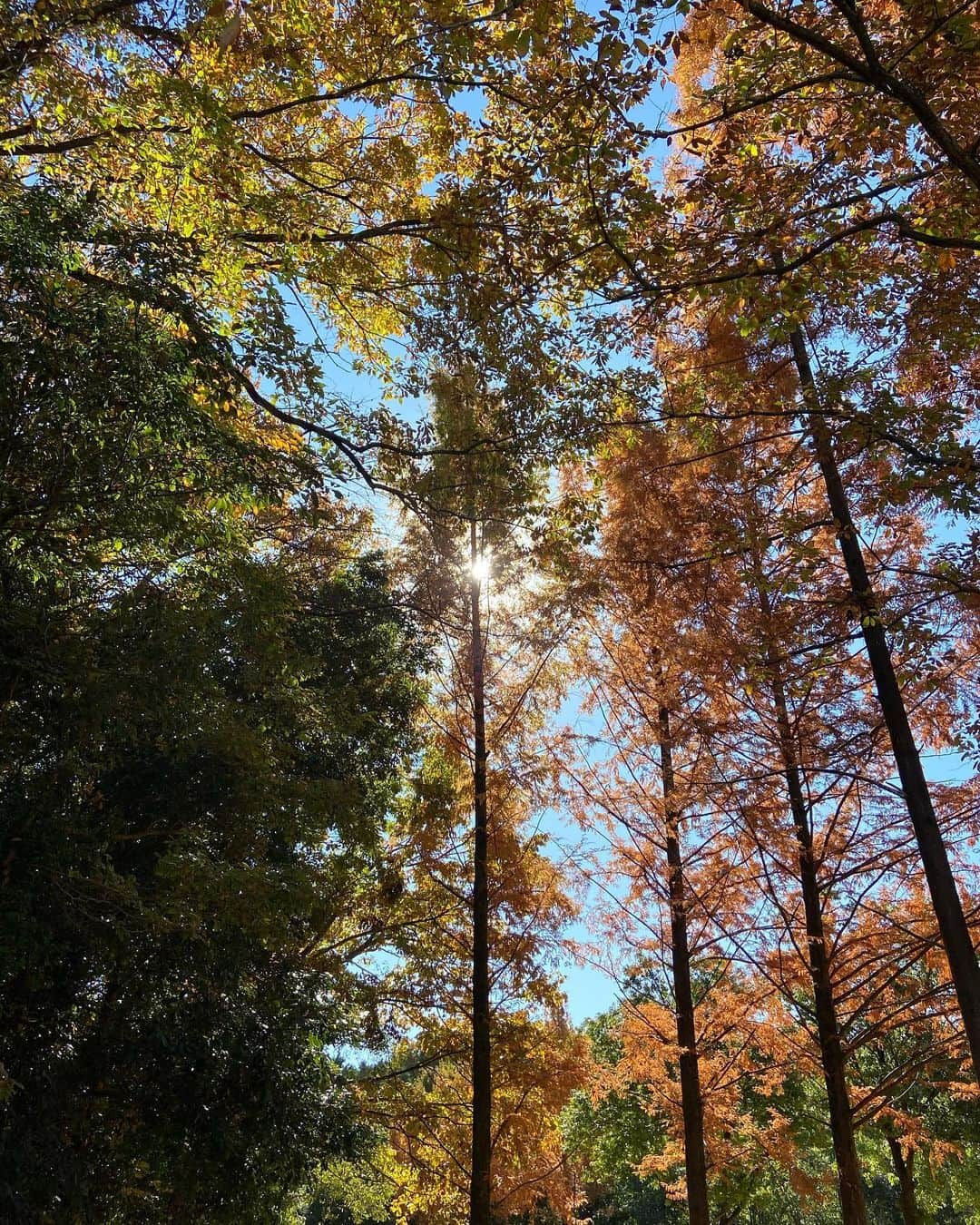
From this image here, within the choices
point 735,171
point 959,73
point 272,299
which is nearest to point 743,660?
point 735,171

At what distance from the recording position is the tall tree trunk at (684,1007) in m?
7.15

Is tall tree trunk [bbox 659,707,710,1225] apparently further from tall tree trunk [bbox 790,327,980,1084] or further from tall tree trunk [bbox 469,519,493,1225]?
tall tree trunk [bbox 790,327,980,1084]

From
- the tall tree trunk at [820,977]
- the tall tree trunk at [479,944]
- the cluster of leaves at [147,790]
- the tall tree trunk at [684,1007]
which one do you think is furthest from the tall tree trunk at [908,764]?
the cluster of leaves at [147,790]

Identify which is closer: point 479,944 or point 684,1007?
point 684,1007

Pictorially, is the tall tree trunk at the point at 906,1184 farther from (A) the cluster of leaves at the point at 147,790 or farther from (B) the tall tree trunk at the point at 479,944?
(A) the cluster of leaves at the point at 147,790

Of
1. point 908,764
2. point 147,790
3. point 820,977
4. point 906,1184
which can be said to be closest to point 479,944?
point 820,977

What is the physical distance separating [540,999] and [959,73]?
856 centimetres

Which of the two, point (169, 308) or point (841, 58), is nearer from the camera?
point (841, 58)

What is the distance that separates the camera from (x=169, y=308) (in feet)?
14.8

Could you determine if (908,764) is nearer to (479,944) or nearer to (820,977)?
(820,977)

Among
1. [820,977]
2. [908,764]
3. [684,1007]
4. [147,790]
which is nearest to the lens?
[908,764]

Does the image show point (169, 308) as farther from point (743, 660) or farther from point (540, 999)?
point (540, 999)

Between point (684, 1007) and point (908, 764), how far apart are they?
13.7 ft

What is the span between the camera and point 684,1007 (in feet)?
25.8
